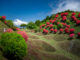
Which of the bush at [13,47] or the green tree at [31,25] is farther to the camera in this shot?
the green tree at [31,25]

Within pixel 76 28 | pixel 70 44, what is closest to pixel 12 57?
pixel 70 44

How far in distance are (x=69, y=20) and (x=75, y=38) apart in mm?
8197

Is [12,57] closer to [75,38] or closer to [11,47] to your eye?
[11,47]

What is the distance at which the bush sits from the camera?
826cm

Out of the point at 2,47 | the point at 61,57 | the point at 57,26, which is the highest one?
the point at 57,26

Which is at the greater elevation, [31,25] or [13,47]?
[31,25]

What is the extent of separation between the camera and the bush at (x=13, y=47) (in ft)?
27.1

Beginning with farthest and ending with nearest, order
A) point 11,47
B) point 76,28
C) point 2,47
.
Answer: point 76,28, point 2,47, point 11,47

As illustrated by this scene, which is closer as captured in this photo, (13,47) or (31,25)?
(13,47)

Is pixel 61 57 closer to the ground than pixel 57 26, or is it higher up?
closer to the ground

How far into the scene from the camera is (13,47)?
8219 mm

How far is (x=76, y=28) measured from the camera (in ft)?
64.9

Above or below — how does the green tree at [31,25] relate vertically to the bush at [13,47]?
above

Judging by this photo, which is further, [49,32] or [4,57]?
[49,32]
